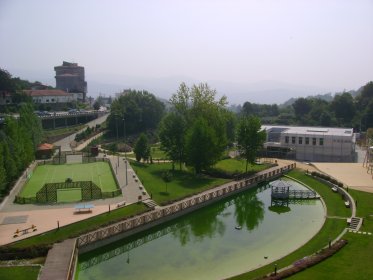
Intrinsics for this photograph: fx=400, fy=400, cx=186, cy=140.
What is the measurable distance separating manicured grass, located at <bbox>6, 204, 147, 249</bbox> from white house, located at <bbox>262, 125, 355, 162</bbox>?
44.7 metres

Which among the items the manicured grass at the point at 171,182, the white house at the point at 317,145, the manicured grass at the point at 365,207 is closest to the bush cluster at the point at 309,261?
the manicured grass at the point at 365,207

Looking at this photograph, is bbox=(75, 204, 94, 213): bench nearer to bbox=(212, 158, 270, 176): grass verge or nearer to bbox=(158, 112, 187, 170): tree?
bbox=(158, 112, 187, 170): tree

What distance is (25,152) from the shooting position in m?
55.2

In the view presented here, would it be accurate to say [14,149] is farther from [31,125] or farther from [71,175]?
[31,125]

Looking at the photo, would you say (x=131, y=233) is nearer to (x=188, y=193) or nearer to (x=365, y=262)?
(x=188, y=193)

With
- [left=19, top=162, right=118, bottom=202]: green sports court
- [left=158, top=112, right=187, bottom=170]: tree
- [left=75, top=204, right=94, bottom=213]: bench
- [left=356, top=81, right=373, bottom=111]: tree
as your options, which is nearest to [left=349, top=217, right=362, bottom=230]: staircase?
[left=75, top=204, right=94, bottom=213]: bench

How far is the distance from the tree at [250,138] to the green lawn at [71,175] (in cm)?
2018

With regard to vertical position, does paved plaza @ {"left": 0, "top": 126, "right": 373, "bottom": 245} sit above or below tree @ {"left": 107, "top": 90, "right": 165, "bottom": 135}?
below

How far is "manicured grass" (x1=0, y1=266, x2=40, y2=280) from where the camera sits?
2644cm

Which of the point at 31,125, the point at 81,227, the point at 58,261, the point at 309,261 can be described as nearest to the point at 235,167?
the point at 81,227

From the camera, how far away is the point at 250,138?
59.8 metres

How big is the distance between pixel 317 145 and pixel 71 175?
46.5m

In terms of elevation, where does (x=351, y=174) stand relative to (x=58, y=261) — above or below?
above

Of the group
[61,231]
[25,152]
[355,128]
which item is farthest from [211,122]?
[355,128]
